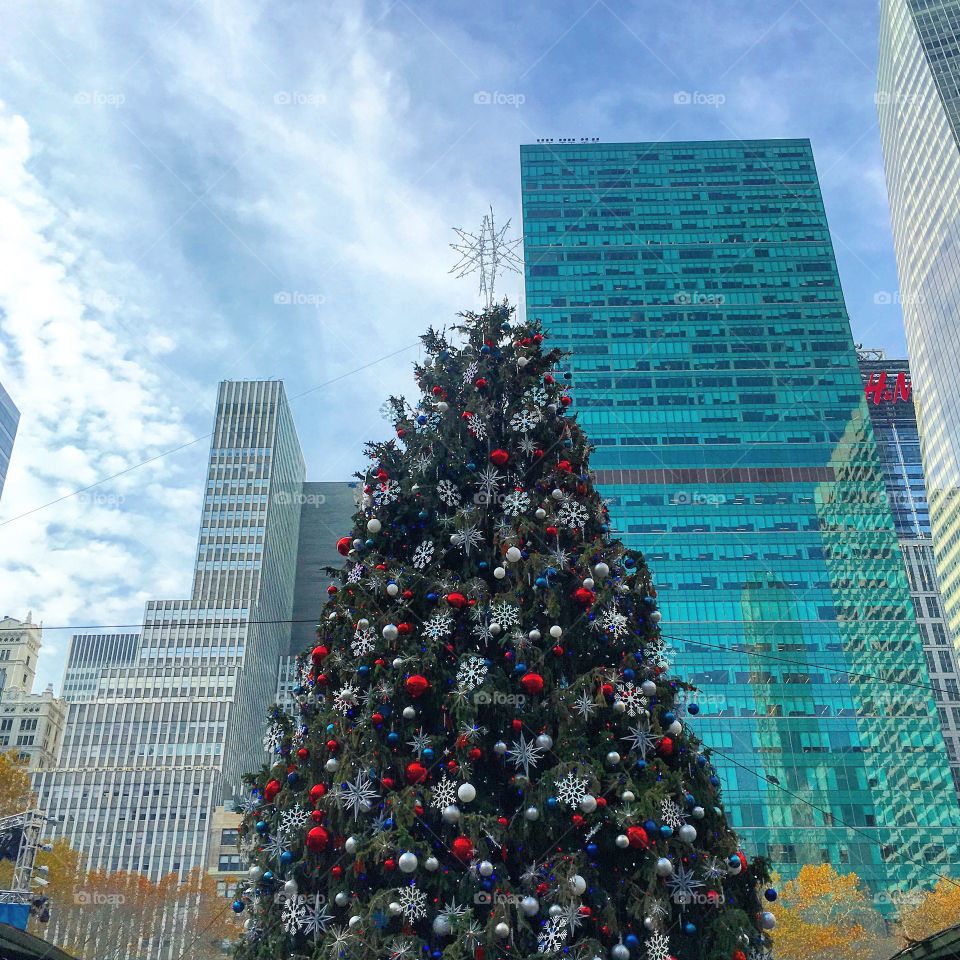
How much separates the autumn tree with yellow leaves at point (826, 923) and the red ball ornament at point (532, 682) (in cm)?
2784

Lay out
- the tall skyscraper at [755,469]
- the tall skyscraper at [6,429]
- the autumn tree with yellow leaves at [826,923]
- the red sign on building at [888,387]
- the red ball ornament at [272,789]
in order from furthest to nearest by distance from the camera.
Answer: the tall skyscraper at [6,429]
the red sign on building at [888,387]
the tall skyscraper at [755,469]
the autumn tree with yellow leaves at [826,923]
the red ball ornament at [272,789]

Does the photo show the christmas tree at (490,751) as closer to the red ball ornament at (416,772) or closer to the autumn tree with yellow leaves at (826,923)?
the red ball ornament at (416,772)

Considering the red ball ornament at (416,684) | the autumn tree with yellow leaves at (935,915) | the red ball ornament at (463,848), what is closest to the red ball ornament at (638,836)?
the red ball ornament at (463,848)

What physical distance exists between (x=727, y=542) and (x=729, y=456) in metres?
7.91

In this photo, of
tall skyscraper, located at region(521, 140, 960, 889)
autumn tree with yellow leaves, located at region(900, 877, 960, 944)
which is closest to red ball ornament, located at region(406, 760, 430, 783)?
autumn tree with yellow leaves, located at region(900, 877, 960, 944)

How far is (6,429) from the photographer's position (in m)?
117

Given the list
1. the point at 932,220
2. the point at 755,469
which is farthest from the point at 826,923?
the point at 932,220

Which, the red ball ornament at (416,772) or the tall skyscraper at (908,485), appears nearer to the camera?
the red ball ornament at (416,772)

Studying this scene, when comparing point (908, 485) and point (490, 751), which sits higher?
point (908, 485)

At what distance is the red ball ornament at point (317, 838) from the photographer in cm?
886

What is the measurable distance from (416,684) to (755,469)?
240 feet

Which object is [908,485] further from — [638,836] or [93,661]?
[638,836]

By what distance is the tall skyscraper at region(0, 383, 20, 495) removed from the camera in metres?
116

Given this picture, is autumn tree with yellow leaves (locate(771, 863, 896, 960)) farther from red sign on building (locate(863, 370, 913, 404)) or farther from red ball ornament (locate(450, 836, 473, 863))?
red sign on building (locate(863, 370, 913, 404))
